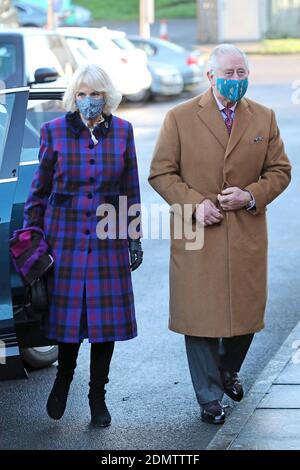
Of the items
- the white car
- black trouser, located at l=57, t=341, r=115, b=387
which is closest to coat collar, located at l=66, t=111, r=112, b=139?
black trouser, located at l=57, t=341, r=115, b=387

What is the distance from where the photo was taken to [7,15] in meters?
28.5

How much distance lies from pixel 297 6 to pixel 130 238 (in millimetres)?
38159

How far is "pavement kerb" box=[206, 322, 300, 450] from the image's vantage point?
5855 millimetres

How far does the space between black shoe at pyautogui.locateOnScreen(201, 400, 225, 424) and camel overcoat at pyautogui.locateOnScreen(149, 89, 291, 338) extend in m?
0.36

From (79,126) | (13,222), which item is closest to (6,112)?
(13,222)

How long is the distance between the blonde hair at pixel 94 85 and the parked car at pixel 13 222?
0.52m

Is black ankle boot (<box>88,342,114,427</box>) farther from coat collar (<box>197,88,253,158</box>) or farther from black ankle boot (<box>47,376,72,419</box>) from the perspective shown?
coat collar (<box>197,88,253,158</box>)

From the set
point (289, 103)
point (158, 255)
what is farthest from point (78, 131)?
point (289, 103)

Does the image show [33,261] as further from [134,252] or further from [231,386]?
[231,386]

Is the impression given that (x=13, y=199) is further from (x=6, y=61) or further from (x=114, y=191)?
(x=6, y=61)

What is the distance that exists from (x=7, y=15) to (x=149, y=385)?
22.6 m

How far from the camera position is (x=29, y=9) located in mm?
41594

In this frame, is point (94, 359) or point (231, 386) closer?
point (94, 359)
